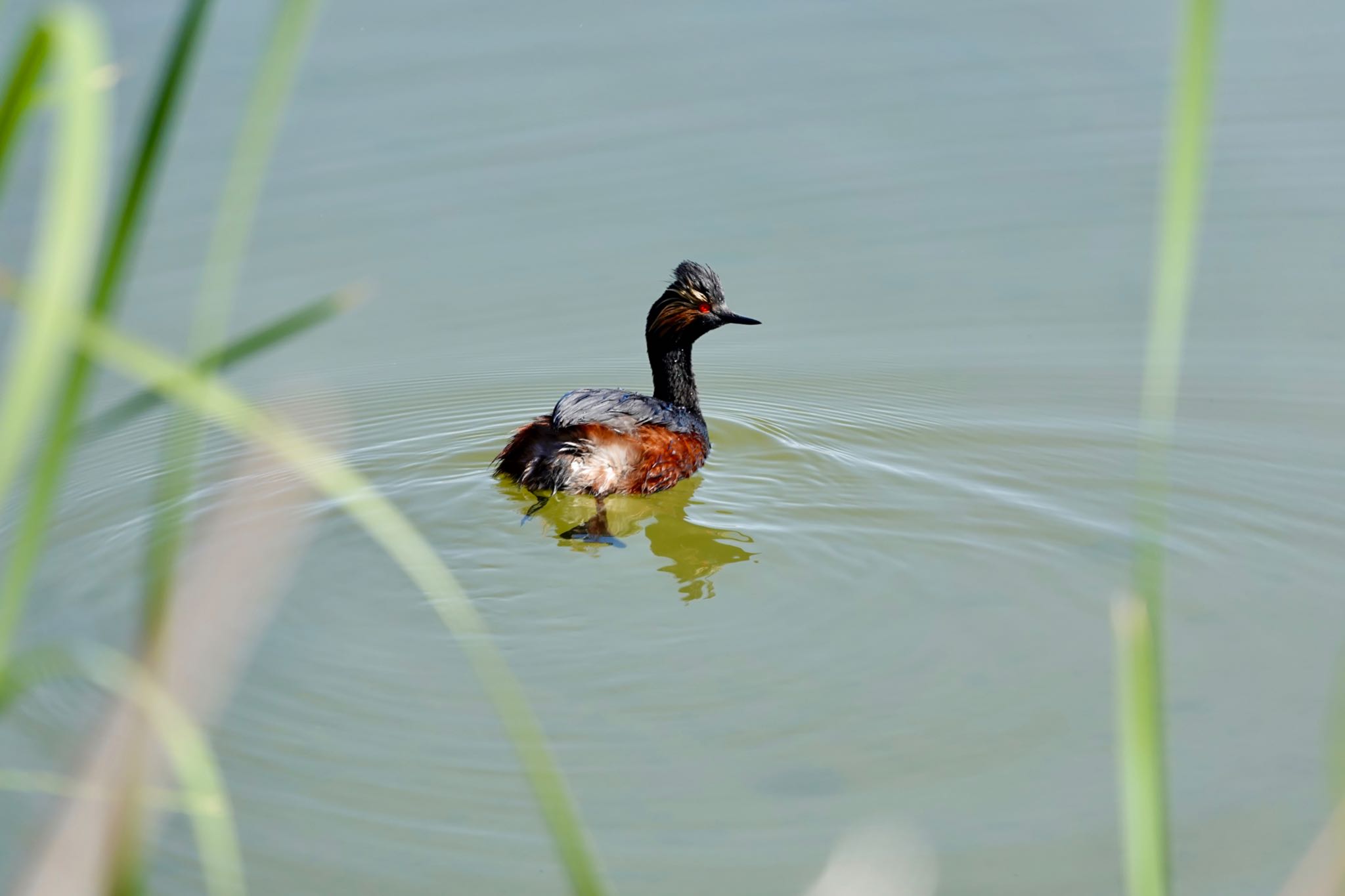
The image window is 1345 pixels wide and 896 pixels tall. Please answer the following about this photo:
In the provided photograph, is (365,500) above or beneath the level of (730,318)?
beneath

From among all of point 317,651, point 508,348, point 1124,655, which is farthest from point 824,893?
point 508,348

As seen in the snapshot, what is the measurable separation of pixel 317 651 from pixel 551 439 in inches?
67.5

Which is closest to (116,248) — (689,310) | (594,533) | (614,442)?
Answer: (594,533)

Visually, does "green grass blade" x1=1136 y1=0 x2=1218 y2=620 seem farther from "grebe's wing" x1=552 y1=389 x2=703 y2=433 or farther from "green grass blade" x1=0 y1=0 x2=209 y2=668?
"grebe's wing" x1=552 y1=389 x2=703 y2=433

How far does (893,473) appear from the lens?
6.11m

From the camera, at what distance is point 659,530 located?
6.11 metres

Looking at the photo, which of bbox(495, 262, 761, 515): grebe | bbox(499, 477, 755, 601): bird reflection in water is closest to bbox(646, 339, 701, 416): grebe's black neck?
bbox(495, 262, 761, 515): grebe

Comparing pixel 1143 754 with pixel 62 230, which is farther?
pixel 1143 754

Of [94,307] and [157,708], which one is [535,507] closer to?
[157,708]

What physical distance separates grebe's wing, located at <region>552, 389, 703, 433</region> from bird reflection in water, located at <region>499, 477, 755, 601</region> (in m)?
0.29

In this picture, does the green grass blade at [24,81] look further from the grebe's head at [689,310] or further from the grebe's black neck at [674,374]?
the grebe's black neck at [674,374]

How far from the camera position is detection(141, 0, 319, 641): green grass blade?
1370mm

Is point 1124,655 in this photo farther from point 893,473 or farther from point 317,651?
point 893,473

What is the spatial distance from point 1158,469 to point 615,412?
4.98 metres
